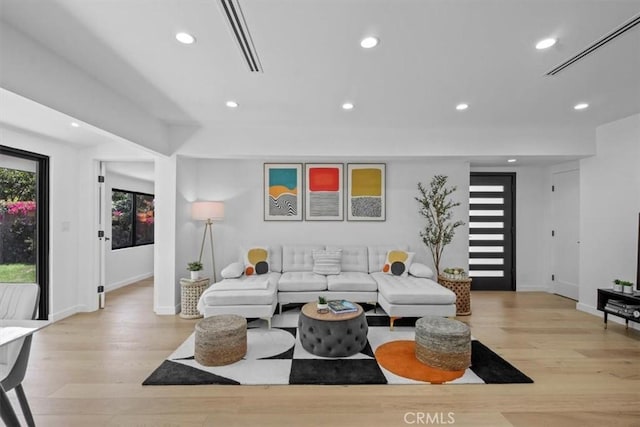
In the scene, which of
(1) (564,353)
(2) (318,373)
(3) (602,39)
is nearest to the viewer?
(3) (602,39)

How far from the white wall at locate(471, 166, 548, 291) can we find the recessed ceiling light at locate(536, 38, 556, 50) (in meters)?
3.39

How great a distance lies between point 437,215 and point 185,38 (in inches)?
157

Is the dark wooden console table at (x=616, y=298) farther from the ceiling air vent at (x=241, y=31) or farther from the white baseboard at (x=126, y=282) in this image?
the white baseboard at (x=126, y=282)

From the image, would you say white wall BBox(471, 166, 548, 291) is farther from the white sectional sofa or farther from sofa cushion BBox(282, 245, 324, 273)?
sofa cushion BBox(282, 245, 324, 273)

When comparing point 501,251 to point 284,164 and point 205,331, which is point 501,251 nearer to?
point 284,164

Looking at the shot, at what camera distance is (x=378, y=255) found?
178 inches

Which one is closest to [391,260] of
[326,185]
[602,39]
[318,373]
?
[326,185]

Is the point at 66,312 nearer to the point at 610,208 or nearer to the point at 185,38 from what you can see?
the point at 185,38

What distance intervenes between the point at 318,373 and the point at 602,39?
3364mm

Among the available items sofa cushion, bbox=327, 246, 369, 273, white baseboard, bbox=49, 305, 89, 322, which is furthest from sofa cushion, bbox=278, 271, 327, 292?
white baseboard, bbox=49, 305, 89, 322

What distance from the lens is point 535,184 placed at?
5.23 metres

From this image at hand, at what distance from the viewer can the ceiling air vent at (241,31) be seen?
67.4 inches

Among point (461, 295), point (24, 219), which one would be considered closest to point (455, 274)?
point (461, 295)

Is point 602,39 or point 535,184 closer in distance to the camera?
point 602,39
